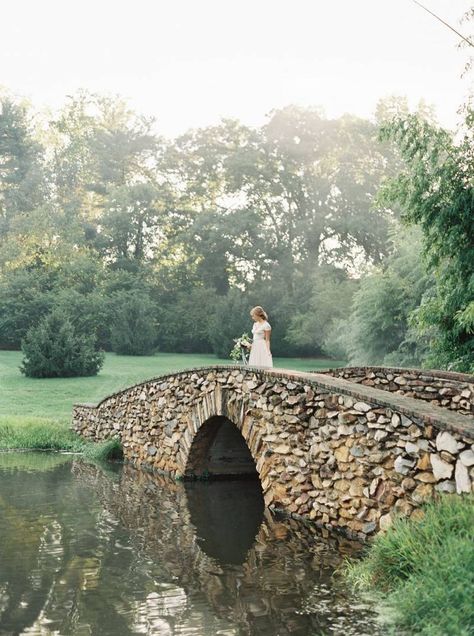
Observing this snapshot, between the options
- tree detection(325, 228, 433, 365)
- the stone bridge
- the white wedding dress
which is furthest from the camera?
tree detection(325, 228, 433, 365)

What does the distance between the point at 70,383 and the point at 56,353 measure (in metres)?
1.76

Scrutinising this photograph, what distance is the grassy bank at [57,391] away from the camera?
17266 mm

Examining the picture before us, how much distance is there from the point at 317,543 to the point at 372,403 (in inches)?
60.2

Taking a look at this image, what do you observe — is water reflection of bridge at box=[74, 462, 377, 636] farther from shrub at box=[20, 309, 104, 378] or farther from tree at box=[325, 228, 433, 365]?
shrub at box=[20, 309, 104, 378]

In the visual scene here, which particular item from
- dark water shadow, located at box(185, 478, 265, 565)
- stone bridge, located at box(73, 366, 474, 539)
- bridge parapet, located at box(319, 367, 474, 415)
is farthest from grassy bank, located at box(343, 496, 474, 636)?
bridge parapet, located at box(319, 367, 474, 415)

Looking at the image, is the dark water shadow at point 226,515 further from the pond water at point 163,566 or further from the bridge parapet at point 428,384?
the bridge parapet at point 428,384

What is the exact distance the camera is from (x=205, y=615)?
220 inches

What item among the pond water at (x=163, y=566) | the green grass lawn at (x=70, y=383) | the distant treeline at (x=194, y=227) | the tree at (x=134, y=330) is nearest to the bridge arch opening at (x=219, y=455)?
the pond water at (x=163, y=566)

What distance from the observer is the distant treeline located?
3716 cm

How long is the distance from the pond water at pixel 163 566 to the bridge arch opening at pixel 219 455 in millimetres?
970

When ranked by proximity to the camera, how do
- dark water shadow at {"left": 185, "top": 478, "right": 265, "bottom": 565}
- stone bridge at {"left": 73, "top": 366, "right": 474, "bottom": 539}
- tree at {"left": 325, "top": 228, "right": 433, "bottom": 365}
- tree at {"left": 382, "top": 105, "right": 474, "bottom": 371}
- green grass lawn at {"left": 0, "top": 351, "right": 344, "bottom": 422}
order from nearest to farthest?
stone bridge at {"left": 73, "top": 366, "right": 474, "bottom": 539} < dark water shadow at {"left": 185, "top": 478, "right": 265, "bottom": 565} < tree at {"left": 382, "top": 105, "right": 474, "bottom": 371} < green grass lawn at {"left": 0, "top": 351, "right": 344, "bottom": 422} < tree at {"left": 325, "top": 228, "right": 433, "bottom": 365}

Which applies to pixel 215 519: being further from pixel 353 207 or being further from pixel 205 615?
pixel 353 207

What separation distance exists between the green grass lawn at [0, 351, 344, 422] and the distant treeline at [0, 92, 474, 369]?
6.53 feet

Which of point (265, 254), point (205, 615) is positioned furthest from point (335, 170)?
point (205, 615)
